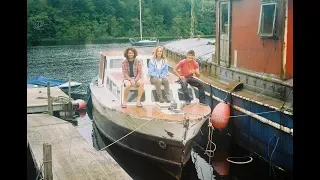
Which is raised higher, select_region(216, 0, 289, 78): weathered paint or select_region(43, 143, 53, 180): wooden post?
select_region(216, 0, 289, 78): weathered paint

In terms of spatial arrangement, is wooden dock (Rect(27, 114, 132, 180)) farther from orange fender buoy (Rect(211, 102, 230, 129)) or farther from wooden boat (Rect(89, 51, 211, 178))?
orange fender buoy (Rect(211, 102, 230, 129))

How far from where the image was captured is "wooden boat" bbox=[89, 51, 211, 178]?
6.25 meters

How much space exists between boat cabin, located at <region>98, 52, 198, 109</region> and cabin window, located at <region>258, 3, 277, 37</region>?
1.75m

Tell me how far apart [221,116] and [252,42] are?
65.7 inches

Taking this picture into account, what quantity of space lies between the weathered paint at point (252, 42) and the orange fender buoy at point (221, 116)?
3.34 feet

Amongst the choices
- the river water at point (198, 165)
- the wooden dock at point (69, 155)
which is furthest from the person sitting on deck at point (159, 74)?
the wooden dock at point (69, 155)

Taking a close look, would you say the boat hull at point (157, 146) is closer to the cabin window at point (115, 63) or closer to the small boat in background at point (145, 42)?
the cabin window at point (115, 63)

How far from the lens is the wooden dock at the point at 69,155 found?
5277 mm

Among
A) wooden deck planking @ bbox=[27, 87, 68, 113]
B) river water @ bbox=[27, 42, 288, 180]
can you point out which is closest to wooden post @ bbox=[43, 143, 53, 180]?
river water @ bbox=[27, 42, 288, 180]

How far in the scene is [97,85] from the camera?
9.78 metres

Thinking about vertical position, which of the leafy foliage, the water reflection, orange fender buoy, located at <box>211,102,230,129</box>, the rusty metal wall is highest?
the leafy foliage
